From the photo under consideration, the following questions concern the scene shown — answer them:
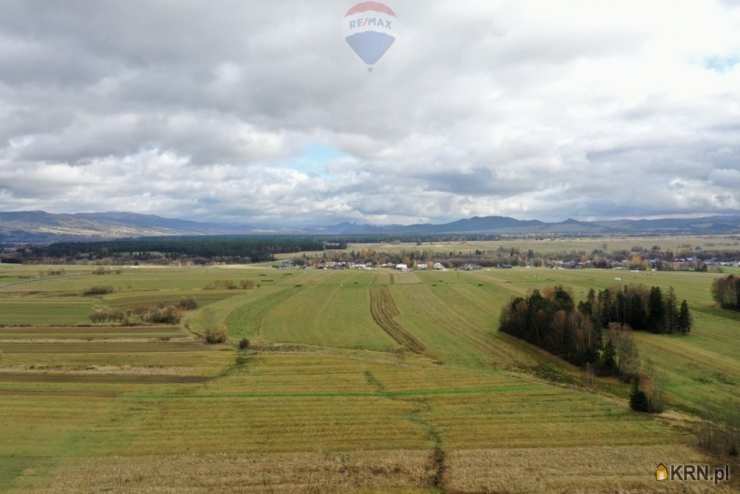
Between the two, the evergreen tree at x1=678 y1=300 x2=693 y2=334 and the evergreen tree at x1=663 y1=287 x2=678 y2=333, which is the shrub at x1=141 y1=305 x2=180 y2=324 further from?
the evergreen tree at x1=678 y1=300 x2=693 y2=334

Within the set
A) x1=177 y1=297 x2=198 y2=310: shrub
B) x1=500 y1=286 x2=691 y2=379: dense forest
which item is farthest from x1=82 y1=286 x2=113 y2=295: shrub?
x1=500 y1=286 x2=691 y2=379: dense forest

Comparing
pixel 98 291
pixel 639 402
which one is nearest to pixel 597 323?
pixel 639 402

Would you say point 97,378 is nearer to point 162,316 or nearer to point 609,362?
point 162,316

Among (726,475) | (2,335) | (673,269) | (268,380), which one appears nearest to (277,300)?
(2,335)

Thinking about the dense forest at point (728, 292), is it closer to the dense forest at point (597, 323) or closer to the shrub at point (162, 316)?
the dense forest at point (597, 323)

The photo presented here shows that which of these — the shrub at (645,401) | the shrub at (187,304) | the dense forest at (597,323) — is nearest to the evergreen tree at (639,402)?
the shrub at (645,401)
